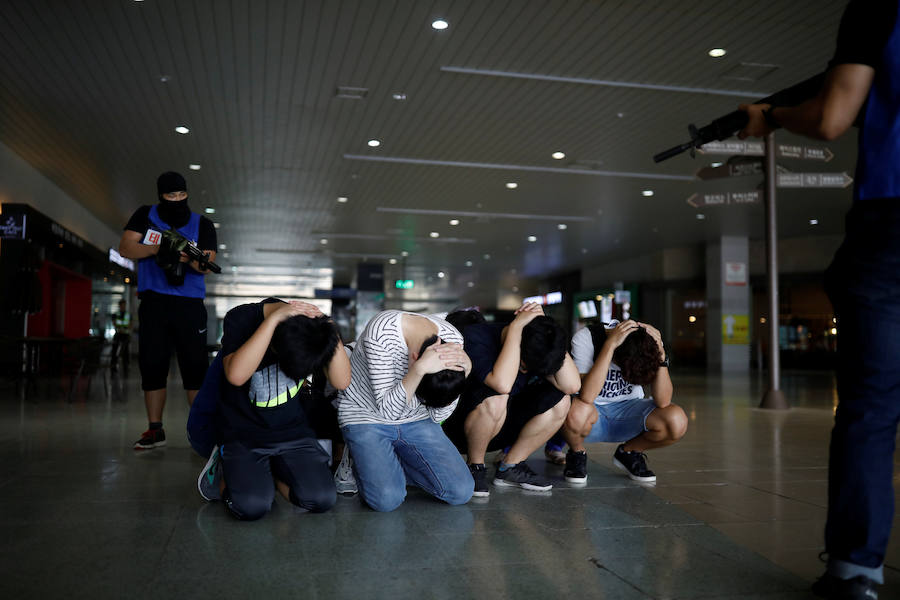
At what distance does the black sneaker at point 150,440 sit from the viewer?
3.90 metres

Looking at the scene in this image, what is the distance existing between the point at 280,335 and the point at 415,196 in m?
11.3

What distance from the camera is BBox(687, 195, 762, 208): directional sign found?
7340 mm

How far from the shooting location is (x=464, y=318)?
3211 millimetres

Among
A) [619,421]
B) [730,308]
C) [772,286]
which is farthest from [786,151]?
[730,308]

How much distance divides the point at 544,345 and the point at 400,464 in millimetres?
729

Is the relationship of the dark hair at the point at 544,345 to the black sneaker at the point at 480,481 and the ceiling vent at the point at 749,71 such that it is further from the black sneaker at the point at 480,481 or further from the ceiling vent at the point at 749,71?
the ceiling vent at the point at 749,71

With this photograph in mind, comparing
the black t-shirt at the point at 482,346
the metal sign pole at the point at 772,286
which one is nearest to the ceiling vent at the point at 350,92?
the metal sign pole at the point at 772,286

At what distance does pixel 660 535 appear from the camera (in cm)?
229

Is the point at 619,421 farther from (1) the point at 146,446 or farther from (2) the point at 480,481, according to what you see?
(1) the point at 146,446

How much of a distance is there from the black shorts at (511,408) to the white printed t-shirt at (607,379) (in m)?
0.31

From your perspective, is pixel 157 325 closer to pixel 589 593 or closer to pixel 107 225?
pixel 589 593

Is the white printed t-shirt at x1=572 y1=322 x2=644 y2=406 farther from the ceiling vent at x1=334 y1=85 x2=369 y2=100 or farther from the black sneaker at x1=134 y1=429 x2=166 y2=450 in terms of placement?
the ceiling vent at x1=334 y1=85 x2=369 y2=100

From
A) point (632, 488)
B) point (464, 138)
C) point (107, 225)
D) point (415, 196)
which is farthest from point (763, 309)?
point (632, 488)

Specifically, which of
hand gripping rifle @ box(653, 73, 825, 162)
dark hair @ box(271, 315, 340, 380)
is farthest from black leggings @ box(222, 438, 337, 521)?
hand gripping rifle @ box(653, 73, 825, 162)
